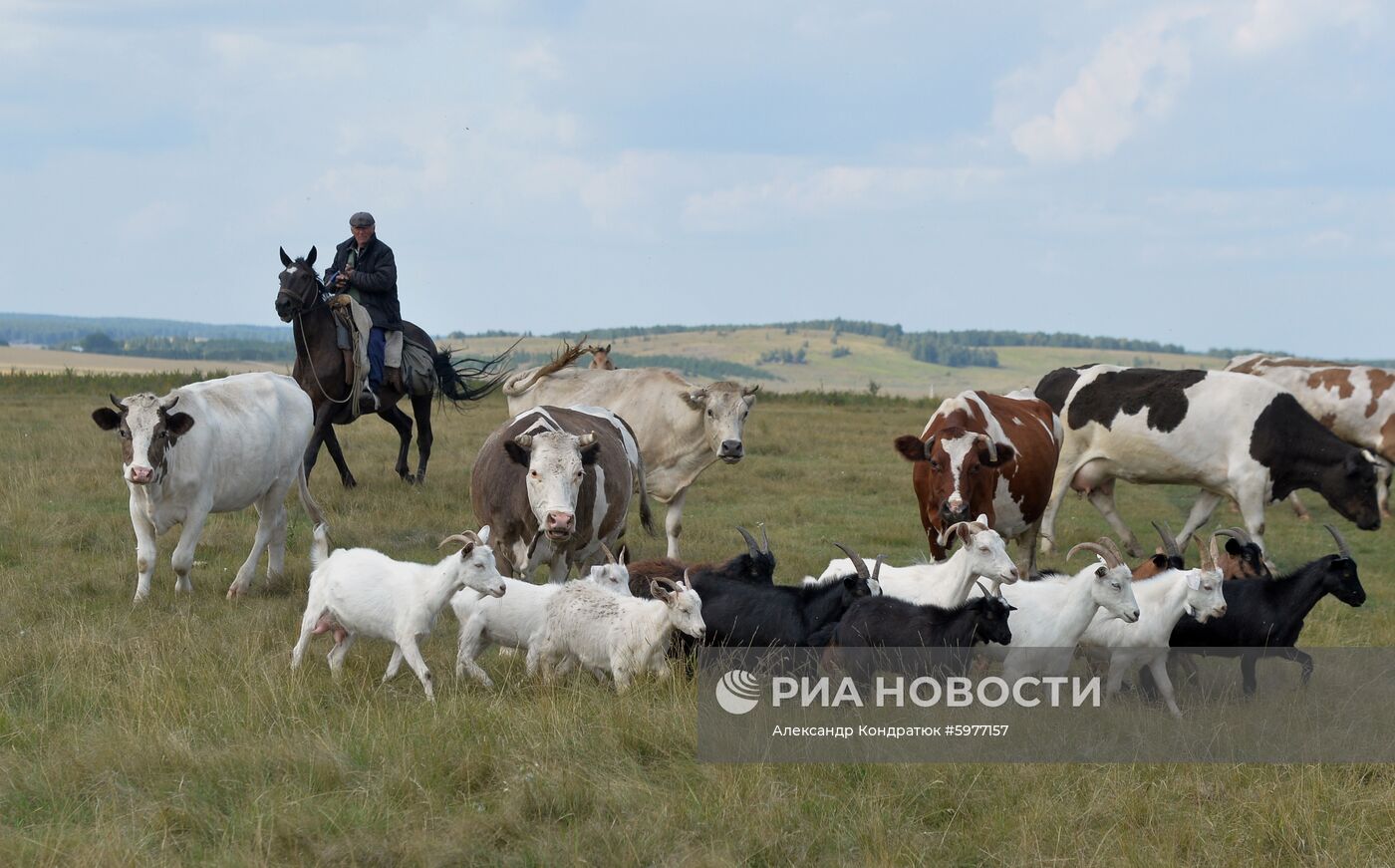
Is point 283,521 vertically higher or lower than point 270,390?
lower

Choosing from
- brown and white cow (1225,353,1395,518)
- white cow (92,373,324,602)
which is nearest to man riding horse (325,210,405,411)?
white cow (92,373,324,602)

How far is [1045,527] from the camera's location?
13.5 metres

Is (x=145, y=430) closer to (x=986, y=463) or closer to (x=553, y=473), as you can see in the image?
(x=553, y=473)

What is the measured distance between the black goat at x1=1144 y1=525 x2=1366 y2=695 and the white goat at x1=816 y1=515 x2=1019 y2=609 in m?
1.19

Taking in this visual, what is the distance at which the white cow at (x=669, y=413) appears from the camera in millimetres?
12445

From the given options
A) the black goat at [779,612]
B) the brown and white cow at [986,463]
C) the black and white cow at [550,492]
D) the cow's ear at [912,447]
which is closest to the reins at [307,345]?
the black and white cow at [550,492]

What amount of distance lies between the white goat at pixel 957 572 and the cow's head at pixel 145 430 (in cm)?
443

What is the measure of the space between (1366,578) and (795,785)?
9537 millimetres

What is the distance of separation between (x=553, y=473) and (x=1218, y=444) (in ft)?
24.0

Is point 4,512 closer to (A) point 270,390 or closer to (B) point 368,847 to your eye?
(A) point 270,390

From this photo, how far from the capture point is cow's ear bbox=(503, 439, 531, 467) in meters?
8.88

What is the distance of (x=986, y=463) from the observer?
9.98m

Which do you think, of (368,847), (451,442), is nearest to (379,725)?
(368,847)

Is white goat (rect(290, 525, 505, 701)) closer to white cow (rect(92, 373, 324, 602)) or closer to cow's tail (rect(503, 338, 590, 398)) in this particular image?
white cow (rect(92, 373, 324, 602))
